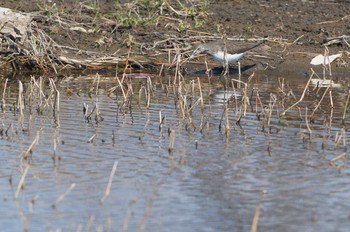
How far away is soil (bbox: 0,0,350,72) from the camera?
15.9m

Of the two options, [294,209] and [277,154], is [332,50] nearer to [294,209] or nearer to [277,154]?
[277,154]

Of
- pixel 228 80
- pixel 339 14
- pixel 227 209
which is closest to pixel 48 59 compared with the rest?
pixel 228 80

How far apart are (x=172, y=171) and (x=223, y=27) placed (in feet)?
28.4

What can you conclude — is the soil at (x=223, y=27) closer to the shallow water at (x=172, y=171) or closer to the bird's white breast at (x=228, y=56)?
the bird's white breast at (x=228, y=56)

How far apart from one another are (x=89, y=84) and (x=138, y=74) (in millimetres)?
1216

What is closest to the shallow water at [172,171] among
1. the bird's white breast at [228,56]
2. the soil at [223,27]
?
the bird's white breast at [228,56]

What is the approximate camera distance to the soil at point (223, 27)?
15883 millimetres

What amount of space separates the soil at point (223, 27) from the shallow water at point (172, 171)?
160 inches

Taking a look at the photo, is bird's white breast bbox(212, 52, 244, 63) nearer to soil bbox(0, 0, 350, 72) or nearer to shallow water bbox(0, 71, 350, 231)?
Answer: soil bbox(0, 0, 350, 72)

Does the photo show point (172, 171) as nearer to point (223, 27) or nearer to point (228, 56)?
point (228, 56)

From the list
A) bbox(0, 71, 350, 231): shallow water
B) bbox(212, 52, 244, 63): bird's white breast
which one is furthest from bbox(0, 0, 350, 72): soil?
bbox(0, 71, 350, 231): shallow water

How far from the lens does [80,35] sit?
16375mm

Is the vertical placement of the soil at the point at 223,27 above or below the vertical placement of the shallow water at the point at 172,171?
above

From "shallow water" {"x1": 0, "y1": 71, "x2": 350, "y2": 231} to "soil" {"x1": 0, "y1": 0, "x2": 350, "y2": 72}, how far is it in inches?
160
